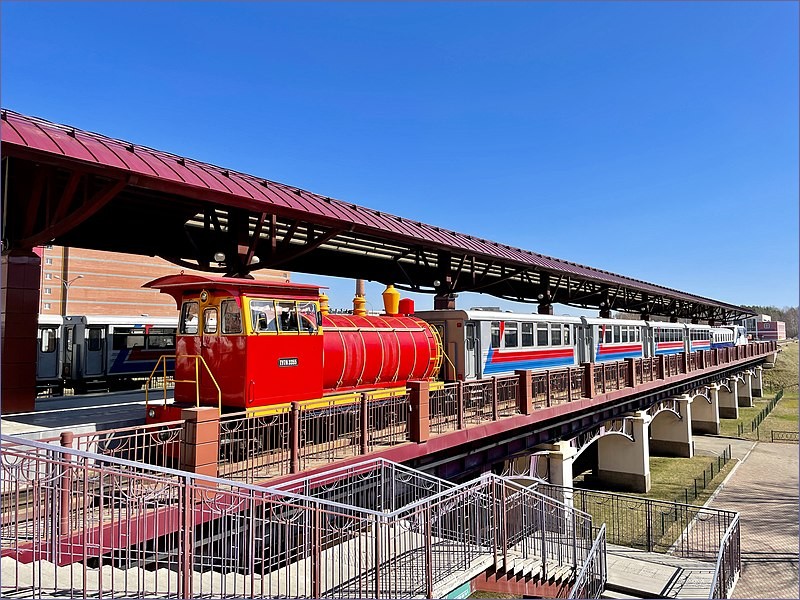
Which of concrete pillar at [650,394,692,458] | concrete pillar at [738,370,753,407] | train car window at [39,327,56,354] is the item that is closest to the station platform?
train car window at [39,327,56,354]

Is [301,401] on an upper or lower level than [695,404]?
upper

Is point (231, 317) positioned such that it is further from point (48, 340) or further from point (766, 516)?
point (766, 516)

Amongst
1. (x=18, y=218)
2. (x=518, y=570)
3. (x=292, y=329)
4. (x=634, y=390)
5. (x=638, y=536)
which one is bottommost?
(x=638, y=536)

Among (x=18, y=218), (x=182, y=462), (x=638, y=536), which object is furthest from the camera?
(x=638, y=536)

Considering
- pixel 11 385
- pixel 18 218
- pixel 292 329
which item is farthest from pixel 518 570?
pixel 18 218

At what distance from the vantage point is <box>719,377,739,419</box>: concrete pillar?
56875mm

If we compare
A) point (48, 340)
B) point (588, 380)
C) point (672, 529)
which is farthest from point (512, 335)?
point (48, 340)

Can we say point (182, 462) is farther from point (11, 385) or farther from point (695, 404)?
point (695, 404)

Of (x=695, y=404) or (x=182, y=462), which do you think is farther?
(x=695, y=404)

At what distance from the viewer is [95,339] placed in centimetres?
2559

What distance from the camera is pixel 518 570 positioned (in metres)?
10.7

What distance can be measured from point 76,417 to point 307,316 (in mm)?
6012

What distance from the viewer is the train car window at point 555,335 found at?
22.2 metres

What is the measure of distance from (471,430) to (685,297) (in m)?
43.9
